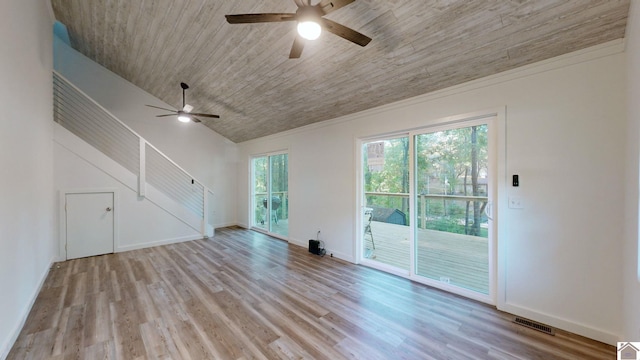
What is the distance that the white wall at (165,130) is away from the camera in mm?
5259

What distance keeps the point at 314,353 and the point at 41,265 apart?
3884mm

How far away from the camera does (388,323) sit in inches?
95.6

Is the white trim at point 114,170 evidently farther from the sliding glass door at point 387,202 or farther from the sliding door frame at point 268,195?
the sliding glass door at point 387,202

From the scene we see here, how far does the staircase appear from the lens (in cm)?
477

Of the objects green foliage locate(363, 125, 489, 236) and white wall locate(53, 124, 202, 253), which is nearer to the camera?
green foliage locate(363, 125, 489, 236)

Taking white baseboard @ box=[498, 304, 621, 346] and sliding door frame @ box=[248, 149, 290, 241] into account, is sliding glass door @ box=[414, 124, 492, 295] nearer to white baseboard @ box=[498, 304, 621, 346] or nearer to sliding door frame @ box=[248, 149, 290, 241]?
white baseboard @ box=[498, 304, 621, 346]

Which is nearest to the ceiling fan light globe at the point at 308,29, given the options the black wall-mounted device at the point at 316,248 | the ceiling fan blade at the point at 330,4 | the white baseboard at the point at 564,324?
the ceiling fan blade at the point at 330,4

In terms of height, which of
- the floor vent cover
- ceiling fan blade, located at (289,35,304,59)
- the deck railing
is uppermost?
ceiling fan blade, located at (289,35,304,59)

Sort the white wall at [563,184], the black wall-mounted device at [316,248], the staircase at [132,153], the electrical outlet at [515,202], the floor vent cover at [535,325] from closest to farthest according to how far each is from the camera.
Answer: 1. the white wall at [563,184]
2. the floor vent cover at [535,325]
3. the electrical outlet at [515,202]
4. the black wall-mounted device at [316,248]
5. the staircase at [132,153]

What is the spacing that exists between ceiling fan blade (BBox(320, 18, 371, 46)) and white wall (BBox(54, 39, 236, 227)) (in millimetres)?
4528

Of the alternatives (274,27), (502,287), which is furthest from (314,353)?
(274,27)

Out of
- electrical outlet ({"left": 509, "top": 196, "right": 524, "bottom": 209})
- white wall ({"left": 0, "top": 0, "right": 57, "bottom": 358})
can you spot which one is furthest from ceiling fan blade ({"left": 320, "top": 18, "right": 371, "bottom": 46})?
white wall ({"left": 0, "top": 0, "right": 57, "bottom": 358})

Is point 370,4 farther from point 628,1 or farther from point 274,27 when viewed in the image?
point 628,1

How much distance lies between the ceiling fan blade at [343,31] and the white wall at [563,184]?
5.37 feet
